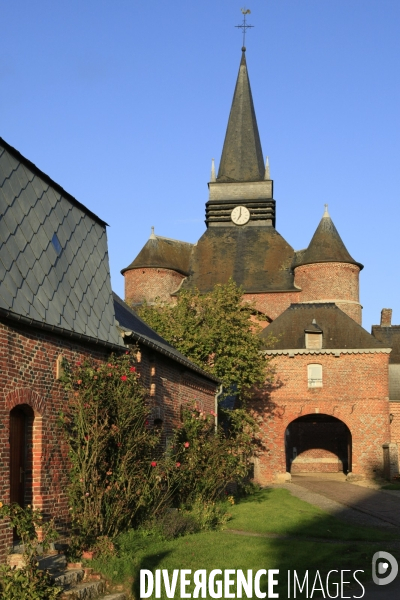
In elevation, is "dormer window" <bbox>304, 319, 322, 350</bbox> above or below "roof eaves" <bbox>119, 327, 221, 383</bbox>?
above

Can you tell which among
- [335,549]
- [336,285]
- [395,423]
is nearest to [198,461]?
[335,549]

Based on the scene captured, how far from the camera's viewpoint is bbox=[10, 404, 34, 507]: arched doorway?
426 inches

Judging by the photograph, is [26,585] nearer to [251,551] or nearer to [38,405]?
[38,405]

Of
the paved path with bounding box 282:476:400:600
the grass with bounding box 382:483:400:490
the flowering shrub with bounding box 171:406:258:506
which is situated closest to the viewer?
the paved path with bounding box 282:476:400:600

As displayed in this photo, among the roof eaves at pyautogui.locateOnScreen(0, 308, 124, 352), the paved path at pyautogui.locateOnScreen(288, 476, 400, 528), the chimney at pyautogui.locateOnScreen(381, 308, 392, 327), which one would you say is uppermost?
the chimney at pyautogui.locateOnScreen(381, 308, 392, 327)

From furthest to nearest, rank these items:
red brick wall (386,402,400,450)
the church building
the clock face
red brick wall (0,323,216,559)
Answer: the clock face < red brick wall (386,402,400,450) < the church building < red brick wall (0,323,216,559)

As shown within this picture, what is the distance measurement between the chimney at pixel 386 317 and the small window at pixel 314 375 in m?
14.0

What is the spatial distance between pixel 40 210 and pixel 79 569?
5497mm

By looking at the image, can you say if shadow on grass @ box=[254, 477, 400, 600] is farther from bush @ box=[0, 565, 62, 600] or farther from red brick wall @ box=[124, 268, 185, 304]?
red brick wall @ box=[124, 268, 185, 304]

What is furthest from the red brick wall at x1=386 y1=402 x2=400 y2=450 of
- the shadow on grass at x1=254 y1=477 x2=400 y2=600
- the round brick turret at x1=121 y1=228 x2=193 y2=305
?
the shadow on grass at x1=254 y1=477 x2=400 y2=600

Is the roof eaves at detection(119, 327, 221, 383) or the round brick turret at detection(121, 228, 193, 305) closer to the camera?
the roof eaves at detection(119, 327, 221, 383)

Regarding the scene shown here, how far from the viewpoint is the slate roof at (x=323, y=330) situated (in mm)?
33844

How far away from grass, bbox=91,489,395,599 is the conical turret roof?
2973cm

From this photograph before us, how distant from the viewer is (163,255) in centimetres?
4916
